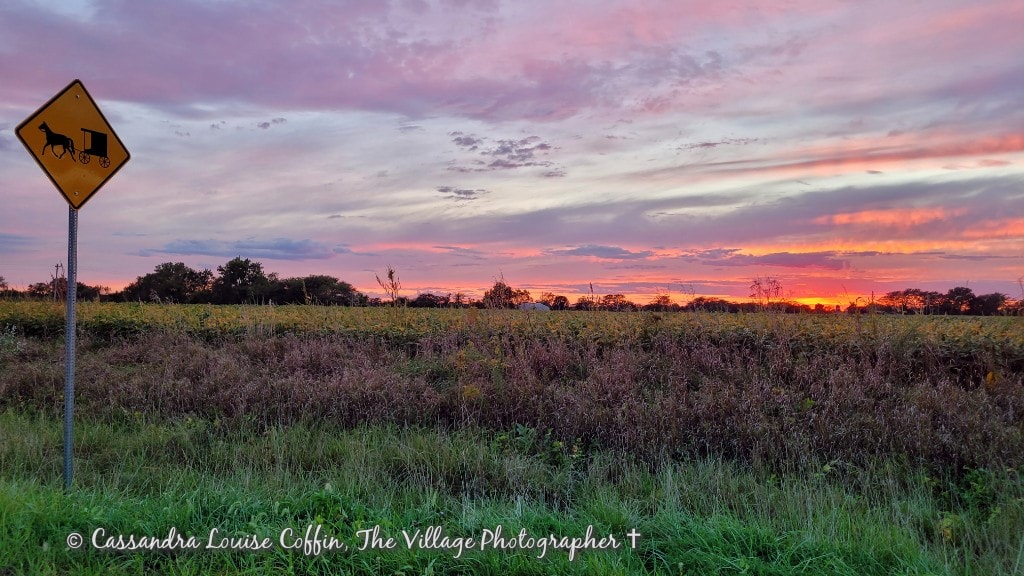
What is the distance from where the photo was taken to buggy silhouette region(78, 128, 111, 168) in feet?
21.3

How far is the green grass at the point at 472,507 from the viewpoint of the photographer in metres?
4.18

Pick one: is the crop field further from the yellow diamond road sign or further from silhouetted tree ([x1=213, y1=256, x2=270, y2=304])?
silhouetted tree ([x1=213, y1=256, x2=270, y2=304])

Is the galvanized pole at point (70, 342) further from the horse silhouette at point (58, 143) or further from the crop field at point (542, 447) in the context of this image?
the horse silhouette at point (58, 143)

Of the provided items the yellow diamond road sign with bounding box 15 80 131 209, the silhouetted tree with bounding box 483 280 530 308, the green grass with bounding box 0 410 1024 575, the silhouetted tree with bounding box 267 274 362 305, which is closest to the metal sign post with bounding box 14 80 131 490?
the yellow diamond road sign with bounding box 15 80 131 209

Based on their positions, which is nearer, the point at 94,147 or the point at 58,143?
the point at 58,143

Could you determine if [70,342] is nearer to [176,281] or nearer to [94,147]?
[94,147]

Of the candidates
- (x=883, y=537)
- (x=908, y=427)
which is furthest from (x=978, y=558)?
(x=908, y=427)

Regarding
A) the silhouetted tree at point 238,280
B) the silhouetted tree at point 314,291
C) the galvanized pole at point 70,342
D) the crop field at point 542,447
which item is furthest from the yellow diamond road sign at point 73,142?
the silhouetted tree at point 238,280

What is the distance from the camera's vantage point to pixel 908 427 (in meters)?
7.04

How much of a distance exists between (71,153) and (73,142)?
124 millimetres

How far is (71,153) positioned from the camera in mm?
6414

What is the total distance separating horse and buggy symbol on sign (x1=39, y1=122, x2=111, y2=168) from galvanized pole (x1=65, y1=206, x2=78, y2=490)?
1.94 ft

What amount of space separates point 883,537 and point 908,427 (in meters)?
3.24

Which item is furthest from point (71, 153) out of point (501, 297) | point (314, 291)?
point (314, 291)
